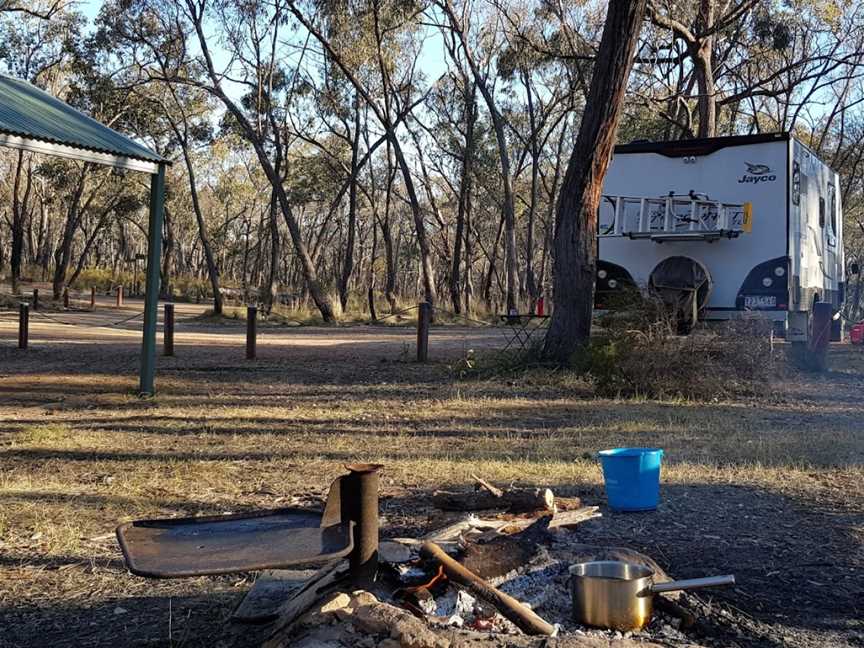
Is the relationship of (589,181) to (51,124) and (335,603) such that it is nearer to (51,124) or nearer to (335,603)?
(51,124)

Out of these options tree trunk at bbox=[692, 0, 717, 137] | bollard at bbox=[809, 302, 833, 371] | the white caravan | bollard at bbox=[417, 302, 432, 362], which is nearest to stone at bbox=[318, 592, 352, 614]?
the white caravan

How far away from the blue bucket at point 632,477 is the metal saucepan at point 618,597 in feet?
5.76

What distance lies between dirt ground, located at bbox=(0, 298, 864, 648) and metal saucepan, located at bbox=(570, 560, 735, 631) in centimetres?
33

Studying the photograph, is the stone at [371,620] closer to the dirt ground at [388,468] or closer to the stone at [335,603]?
the stone at [335,603]

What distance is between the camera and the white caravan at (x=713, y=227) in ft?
38.7

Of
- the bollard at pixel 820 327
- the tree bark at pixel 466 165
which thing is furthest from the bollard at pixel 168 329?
the tree bark at pixel 466 165

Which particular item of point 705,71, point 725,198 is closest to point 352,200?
point 705,71

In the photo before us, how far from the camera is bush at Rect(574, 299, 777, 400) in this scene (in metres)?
10.8

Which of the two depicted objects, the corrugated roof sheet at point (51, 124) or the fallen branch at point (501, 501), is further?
the corrugated roof sheet at point (51, 124)

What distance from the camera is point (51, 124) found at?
387 inches

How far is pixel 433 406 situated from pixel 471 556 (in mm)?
6352

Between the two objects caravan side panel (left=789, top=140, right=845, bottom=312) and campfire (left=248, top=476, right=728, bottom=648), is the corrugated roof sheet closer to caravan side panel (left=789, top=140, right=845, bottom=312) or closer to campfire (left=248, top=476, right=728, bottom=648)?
campfire (left=248, top=476, right=728, bottom=648)

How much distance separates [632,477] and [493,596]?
7.02 ft

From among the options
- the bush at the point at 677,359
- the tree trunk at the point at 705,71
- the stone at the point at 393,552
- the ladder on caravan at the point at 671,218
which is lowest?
the stone at the point at 393,552
